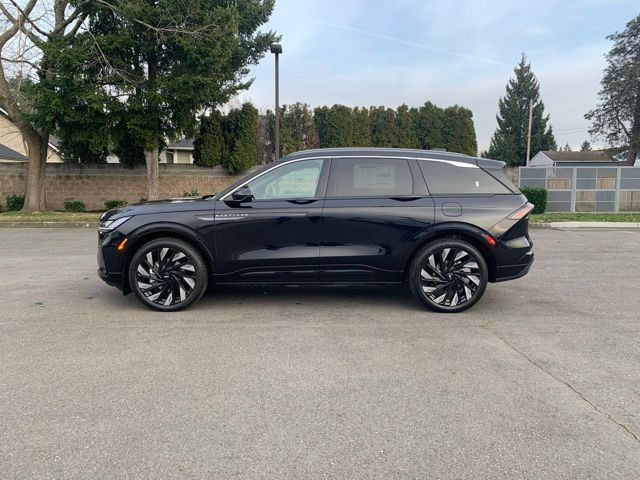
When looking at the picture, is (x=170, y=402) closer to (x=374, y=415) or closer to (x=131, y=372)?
(x=131, y=372)

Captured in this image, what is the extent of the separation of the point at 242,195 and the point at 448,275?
249cm

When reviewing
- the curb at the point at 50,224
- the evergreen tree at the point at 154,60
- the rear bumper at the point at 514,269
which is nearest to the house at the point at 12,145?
the curb at the point at 50,224

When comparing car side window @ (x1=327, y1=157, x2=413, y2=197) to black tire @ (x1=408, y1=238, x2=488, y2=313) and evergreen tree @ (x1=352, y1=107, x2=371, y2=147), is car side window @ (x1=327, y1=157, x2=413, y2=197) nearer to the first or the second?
black tire @ (x1=408, y1=238, x2=488, y2=313)

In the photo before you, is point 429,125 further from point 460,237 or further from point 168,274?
point 168,274

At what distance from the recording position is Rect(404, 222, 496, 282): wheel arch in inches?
207

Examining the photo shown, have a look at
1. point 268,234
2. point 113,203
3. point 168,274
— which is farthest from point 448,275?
point 113,203

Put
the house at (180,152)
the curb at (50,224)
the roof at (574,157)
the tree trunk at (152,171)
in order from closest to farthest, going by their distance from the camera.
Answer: the curb at (50,224) → the tree trunk at (152,171) → the house at (180,152) → the roof at (574,157)

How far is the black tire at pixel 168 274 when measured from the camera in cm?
521

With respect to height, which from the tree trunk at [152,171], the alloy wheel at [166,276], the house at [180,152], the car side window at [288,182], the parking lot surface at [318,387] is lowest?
the parking lot surface at [318,387]

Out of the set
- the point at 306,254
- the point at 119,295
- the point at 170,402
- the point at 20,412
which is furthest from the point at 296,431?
the point at 119,295

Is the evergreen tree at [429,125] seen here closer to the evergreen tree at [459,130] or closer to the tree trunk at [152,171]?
the evergreen tree at [459,130]

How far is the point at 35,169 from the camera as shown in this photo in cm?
1662

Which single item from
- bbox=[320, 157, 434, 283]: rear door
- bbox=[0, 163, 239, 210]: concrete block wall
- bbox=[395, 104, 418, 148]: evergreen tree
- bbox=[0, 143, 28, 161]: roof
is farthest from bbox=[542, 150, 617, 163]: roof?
bbox=[320, 157, 434, 283]: rear door

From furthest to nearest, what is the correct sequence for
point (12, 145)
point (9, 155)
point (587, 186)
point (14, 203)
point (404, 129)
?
point (12, 145)
point (9, 155)
point (404, 129)
point (587, 186)
point (14, 203)
